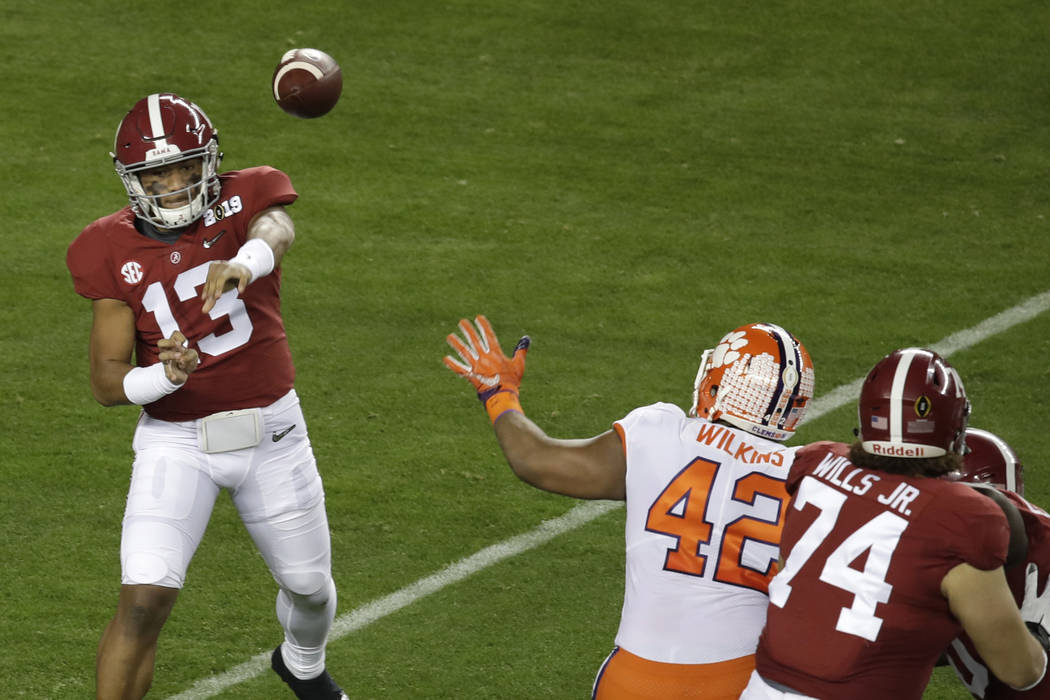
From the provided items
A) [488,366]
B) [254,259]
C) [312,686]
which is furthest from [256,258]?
[312,686]

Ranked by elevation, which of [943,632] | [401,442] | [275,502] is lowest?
[401,442]

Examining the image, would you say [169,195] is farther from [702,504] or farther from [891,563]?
[891,563]

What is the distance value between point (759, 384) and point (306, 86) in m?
3.64

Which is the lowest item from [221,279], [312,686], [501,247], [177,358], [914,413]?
[501,247]

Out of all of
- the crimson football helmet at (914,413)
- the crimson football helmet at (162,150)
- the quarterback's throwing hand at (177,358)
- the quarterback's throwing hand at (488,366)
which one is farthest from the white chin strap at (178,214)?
the crimson football helmet at (914,413)

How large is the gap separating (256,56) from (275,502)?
8.53m

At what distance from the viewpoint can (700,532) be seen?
385 centimetres

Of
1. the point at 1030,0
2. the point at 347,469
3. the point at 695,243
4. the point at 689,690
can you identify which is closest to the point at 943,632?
the point at 689,690

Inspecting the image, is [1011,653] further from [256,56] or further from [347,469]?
[256,56]

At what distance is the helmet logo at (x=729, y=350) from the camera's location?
3.95 meters

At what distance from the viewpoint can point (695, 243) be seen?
9.96 metres

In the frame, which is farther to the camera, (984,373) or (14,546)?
(984,373)

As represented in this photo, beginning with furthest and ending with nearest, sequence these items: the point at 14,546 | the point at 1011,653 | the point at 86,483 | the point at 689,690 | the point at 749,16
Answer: the point at 749,16
the point at 86,483
the point at 14,546
the point at 689,690
the point at 1011,653

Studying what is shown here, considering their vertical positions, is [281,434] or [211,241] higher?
[211,241]
